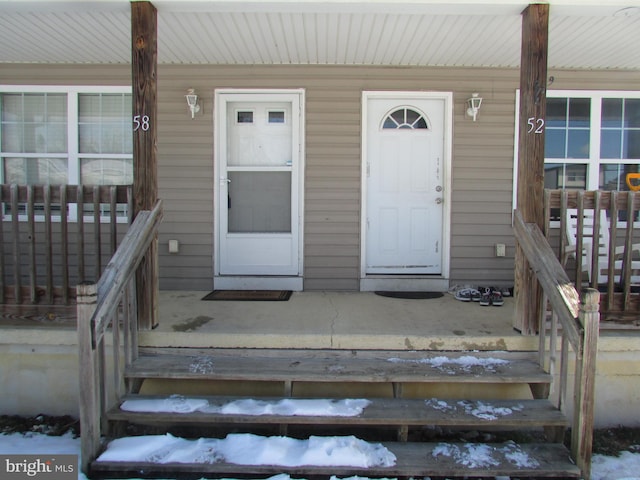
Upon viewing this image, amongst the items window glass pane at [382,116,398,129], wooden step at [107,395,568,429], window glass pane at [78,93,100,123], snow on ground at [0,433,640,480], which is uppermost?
window glass pane at [78,93,100,123]

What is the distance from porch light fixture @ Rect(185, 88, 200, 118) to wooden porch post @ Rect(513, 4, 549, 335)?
3.06m

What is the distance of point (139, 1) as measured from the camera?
2869 millimetres

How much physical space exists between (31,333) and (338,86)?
11.4ft

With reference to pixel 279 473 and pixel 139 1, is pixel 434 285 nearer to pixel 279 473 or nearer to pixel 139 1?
pixel 279 473

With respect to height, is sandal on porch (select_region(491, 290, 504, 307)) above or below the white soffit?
below

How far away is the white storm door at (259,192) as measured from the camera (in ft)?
14.8

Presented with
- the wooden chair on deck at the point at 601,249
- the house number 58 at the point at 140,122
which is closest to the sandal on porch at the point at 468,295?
the wooden chair on deck at the point at 601,249

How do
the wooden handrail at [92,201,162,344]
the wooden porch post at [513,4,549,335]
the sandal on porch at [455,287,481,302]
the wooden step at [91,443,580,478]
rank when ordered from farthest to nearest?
1. the sandal on porch at [455,287,481,302]
2. the wooden porch post at [513,4,549,335]
3. the wooden handrail at [92,201,162,344]
4. the wooden step at [91,443,580,478]

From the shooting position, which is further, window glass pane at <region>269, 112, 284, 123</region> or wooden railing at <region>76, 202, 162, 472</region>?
window glass pane at <region>269, 112, 284, 123</region>

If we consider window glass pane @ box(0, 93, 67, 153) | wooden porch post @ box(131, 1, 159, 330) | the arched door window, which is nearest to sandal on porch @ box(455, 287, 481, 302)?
the arched door window

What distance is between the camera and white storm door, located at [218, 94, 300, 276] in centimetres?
452

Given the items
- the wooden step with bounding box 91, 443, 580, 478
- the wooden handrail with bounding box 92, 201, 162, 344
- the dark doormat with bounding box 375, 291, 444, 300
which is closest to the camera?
the wooden step with bounding box 91, 443, 580, 478

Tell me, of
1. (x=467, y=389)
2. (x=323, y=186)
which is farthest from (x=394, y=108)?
(x=467, y=389)

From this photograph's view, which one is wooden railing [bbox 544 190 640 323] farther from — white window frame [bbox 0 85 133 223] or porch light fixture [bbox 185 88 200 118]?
white window frame [bbox 0 85 133 223]
